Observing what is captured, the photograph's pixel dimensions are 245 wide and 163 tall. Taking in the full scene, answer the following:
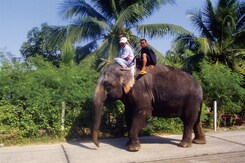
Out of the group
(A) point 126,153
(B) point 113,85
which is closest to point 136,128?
(A) point 126,153

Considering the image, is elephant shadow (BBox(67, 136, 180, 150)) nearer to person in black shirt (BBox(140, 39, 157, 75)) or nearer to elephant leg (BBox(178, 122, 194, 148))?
elephant leg (BBox(178, 122, 194, 148))

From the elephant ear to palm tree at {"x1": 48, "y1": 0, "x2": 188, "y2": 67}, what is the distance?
8553 mm

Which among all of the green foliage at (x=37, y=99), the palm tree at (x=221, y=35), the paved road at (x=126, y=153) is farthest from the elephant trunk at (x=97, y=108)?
the palm tree at (x=221, y=35)

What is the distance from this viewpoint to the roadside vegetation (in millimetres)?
8742

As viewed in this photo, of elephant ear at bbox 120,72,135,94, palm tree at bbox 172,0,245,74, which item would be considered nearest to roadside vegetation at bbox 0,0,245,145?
palm tree at bbox 172,0,245,74

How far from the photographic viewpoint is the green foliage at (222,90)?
11211 mm

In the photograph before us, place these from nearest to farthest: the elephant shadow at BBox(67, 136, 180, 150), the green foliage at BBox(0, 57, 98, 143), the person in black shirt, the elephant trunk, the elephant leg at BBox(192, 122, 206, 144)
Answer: the elephant trunk < the person in black shirt < the elephant shadow at BBox(67, 136, 180, 150) < the elephant leg at BBox(192, 122, 206, 144) < the green foliage at BBox(0, 57, 98, 143)

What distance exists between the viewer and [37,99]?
28.5 feet

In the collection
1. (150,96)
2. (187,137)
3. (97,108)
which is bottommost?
(187,137)

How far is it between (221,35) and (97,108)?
39.3 ft

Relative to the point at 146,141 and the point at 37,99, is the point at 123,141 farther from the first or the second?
the point at 37,99

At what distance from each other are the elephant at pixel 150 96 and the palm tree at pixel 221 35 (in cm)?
876

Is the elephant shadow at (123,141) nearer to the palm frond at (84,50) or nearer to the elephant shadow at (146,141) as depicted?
the elephant shadow at (146,141)

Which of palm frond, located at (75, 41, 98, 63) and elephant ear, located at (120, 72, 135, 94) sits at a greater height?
palm frond, located at (75, 41, 98, 63)
